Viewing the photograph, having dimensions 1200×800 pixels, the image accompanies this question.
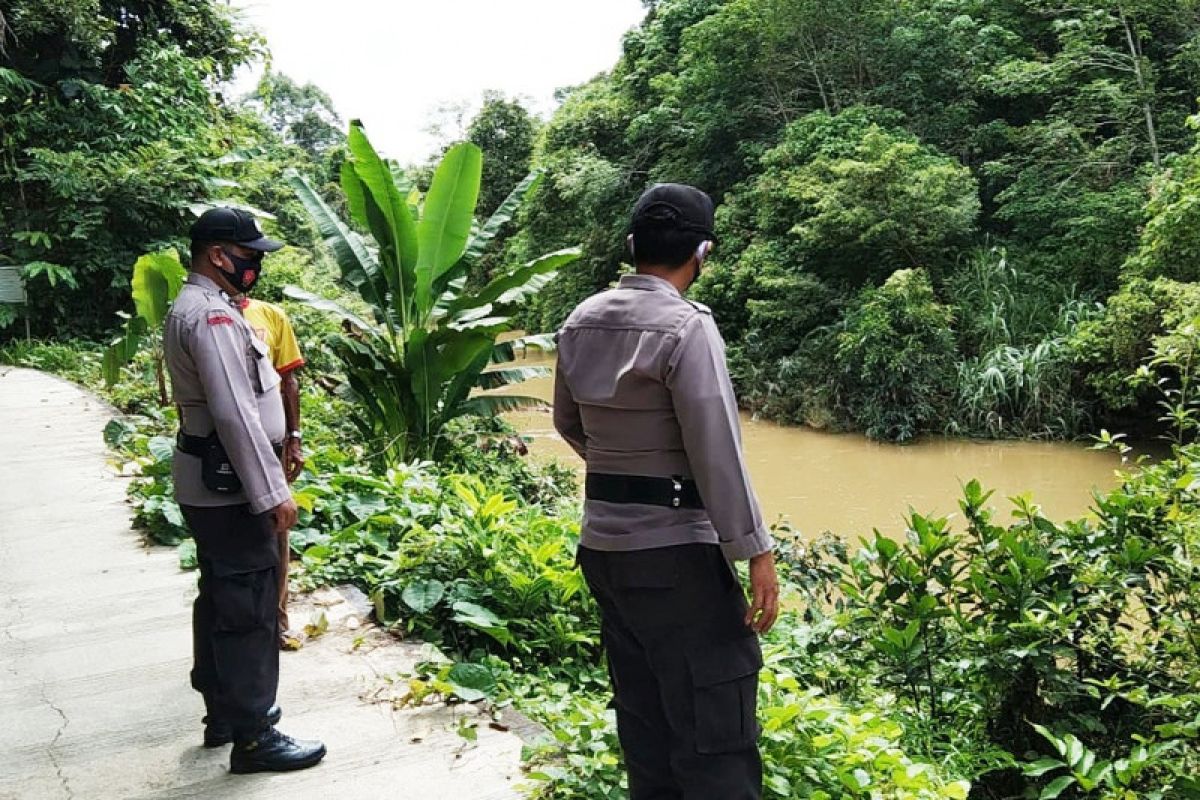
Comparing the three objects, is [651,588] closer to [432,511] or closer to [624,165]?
[432,511]

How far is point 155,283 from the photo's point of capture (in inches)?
297

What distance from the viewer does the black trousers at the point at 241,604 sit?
285 centimetres

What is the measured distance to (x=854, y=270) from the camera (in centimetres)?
1755

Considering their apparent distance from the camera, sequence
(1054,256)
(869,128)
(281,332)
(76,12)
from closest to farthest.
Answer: (281,332), (76,12), (1054,256), (869,128)

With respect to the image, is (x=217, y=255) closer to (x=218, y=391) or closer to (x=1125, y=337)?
(x=218, y=391)

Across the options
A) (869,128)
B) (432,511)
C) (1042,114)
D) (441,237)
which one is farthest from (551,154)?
(432,511)

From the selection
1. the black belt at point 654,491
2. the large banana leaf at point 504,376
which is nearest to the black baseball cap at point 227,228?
the black belt at point 654,491

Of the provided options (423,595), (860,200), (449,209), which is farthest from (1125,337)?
(423,595)

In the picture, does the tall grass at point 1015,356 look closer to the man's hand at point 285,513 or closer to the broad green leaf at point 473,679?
the broad green leaf at point 473,679

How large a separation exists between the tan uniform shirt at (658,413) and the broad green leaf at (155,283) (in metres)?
5.93

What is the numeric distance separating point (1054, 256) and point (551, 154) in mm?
14103

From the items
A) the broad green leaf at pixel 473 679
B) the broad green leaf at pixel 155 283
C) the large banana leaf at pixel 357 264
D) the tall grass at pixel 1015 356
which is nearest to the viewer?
the broad green leaf at pixel 473 679

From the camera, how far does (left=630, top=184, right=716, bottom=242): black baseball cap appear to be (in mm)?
2166

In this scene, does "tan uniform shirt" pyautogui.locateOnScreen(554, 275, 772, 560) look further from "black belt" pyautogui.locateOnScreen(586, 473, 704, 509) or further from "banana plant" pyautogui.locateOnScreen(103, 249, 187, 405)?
"banana plant" pyautogui.locateOnScreen(103, 249, 187, 405)
